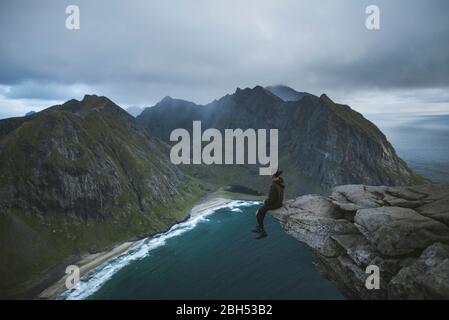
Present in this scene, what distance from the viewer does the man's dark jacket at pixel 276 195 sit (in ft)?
114

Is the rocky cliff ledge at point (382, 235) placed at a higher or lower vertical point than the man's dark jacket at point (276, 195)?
lower

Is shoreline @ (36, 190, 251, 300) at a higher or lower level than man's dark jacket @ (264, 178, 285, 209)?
lower

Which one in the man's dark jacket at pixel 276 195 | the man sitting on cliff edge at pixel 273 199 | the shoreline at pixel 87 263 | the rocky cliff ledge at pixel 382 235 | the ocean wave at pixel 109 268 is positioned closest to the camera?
the rocky cliff ledge at pixel 382 235

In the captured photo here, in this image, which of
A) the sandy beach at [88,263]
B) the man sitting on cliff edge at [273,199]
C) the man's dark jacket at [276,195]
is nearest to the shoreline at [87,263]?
the sandy beach at [88,263]

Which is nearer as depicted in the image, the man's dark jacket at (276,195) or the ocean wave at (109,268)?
the man's dark jacket at (276,195)

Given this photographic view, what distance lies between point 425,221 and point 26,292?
150 meters

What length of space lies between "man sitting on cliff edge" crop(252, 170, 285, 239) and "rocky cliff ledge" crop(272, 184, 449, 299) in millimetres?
2633

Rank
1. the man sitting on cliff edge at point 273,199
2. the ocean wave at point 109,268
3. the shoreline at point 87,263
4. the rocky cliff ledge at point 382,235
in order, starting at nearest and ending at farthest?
the rocky cliff ledge at point 382,235 → the man sitting on cliff edge at point 273,199 → the ocean wave at point 109,268 → the shoreline at point 87,263

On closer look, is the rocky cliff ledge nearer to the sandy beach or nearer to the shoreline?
the shoreline

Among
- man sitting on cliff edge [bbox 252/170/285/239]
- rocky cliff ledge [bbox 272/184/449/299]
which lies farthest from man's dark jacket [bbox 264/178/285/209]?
rocky cliff ledge [bbox 272/184/449/299]

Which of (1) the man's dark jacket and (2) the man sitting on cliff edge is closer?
(2) the man sitting on cliff edge

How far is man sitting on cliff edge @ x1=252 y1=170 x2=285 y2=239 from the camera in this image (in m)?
34.6

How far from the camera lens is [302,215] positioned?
123ft

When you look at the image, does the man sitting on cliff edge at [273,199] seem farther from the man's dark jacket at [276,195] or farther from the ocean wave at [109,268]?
the ocean wave at [109,268]
